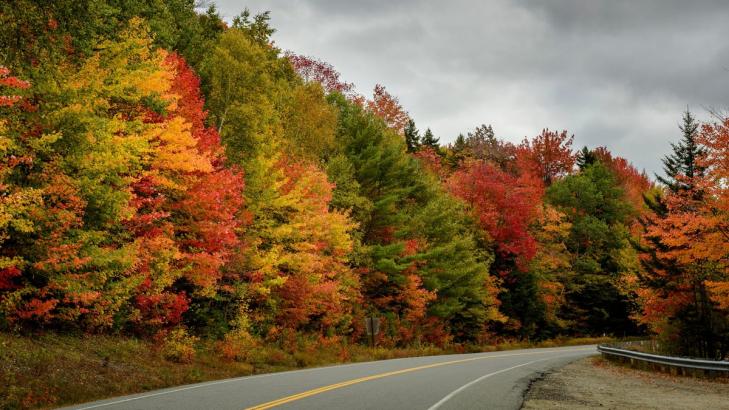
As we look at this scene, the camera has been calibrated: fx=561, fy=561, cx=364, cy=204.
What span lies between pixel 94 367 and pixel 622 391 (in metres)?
14.2

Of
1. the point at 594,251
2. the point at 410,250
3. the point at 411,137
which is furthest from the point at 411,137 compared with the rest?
the point at 410,250

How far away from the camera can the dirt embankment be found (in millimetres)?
12391

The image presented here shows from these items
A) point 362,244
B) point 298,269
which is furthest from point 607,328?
point 298,269

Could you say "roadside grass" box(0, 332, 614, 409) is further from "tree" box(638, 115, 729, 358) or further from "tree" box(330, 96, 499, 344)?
"tree" box(638, 115, 729, 358)

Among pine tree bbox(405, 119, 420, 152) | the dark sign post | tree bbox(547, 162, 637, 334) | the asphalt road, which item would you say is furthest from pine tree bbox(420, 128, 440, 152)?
the asphalt road

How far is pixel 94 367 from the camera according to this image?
14883mm

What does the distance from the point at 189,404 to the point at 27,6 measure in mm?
7555

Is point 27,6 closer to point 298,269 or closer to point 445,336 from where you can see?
point 298,269

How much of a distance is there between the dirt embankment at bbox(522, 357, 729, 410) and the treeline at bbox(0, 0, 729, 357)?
5.44m

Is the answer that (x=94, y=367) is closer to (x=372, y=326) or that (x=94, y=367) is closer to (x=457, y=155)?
(x=372, y=326)

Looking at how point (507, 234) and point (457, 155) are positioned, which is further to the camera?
point (457, 155)

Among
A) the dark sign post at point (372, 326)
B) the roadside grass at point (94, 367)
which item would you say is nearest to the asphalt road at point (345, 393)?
the roadside grass at point (94, 367)

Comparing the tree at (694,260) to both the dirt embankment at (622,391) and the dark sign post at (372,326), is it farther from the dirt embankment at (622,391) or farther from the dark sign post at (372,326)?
the dark sign post at (372,326)

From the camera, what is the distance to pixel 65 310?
15.5 metres
